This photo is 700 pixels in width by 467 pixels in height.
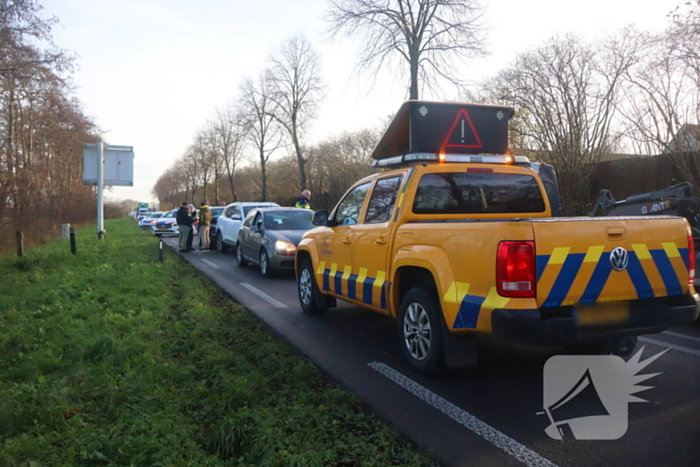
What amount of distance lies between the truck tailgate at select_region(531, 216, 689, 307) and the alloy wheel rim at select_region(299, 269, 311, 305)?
172 inches

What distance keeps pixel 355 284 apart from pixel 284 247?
215 inches

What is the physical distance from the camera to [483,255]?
389 cm

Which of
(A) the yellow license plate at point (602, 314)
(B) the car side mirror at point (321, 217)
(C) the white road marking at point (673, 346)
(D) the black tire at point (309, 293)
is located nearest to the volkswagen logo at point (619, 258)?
(A) the yellow license plate at point (602, 314)

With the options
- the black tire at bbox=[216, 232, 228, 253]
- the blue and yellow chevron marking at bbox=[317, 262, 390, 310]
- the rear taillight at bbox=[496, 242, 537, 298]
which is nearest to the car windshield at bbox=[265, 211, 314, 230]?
the blue and yellow chevron marking at bbox=[317, 262, 390, 310]

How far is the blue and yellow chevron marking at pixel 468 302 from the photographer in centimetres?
384

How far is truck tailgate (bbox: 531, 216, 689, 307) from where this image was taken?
377 cm

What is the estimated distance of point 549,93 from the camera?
19.7m

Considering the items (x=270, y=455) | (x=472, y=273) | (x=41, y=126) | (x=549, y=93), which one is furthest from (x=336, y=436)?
(x=41, y=126)

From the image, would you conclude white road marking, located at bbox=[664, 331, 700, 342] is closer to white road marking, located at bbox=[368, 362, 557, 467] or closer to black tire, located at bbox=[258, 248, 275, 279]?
white road marking, located at bbox=[368, 362, 557, 467]

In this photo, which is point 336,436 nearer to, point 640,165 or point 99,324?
point 99,324

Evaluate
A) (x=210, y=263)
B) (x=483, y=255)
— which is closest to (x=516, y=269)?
(x=483, y=255)

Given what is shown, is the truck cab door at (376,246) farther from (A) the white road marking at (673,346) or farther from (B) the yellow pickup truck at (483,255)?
(A) the white road marking at (673,346)

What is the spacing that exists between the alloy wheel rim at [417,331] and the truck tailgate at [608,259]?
1182 mm

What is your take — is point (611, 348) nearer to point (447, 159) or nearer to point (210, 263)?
point (447, 159)
